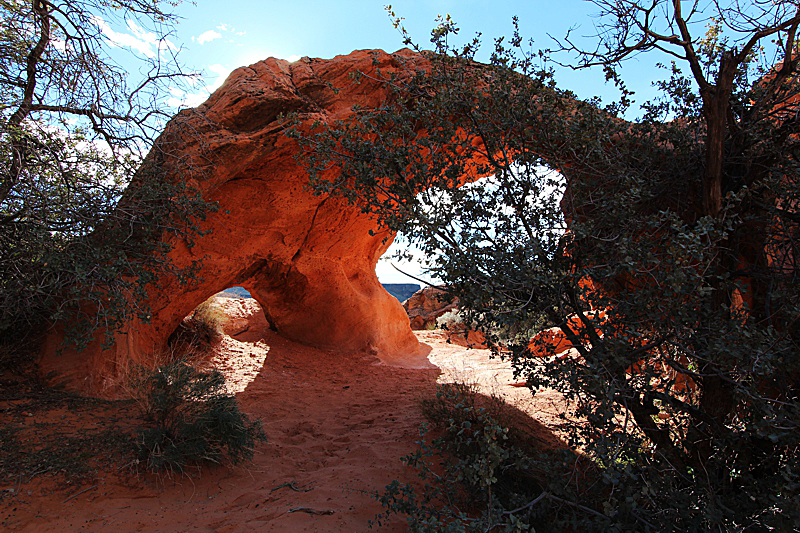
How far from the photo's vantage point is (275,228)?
334 inches

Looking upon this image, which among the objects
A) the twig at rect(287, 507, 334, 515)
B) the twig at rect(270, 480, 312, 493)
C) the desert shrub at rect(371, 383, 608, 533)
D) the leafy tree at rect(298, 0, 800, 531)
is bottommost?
the twig at rect(270, 480, 312, 493)

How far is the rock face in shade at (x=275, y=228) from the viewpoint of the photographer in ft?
20.5

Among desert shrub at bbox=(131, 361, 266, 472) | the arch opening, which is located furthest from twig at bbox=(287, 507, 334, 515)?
the arch opening

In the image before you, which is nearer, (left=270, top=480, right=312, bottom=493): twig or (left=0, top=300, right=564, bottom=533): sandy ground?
(left=0, top=300, right=564, bottom=533): sandy ground

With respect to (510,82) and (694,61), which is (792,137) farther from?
(510,82)

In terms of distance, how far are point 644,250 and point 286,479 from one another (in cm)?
350

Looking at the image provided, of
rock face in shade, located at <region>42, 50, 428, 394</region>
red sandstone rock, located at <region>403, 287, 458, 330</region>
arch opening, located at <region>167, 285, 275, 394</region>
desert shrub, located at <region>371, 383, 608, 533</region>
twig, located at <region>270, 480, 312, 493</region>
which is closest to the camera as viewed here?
desert shrub, located at <region>371, 383, 608, 533</region>

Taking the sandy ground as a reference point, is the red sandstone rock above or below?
above

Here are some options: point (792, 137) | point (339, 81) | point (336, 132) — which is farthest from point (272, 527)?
point (339, 81)

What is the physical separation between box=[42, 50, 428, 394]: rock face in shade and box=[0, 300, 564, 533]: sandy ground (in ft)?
5.82

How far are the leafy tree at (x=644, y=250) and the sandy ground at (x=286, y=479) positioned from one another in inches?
30.9

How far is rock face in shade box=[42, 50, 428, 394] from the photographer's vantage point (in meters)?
6.25

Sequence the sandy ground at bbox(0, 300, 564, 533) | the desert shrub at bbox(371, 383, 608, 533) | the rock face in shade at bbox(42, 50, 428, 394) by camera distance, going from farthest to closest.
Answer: the rock face in shade at bbox(42, 50, 428, 394) → the sandy ground at bbox(0, 300, 564, 533) → the desert shrub at bbox(371, 383, 608, 533)

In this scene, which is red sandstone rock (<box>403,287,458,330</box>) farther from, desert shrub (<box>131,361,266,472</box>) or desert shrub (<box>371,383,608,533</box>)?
desert shrub (<box>371,383,608,533</box>)
